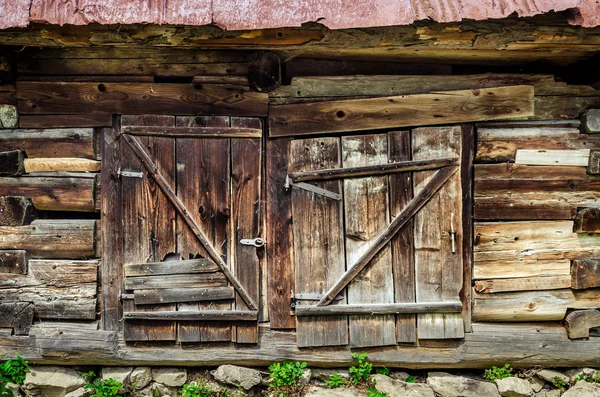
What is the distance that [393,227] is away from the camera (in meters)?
4.07

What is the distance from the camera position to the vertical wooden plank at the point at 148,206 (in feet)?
13.4

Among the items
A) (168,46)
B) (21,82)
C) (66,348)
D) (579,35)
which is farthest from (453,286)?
(21,82)

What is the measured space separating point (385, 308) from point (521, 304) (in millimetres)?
1117

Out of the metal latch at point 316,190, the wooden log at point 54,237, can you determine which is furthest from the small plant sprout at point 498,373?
the wooden log at point 54,237

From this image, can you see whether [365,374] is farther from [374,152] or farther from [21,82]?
[21,82]

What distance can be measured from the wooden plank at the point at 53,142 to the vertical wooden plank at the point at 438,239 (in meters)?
2.56

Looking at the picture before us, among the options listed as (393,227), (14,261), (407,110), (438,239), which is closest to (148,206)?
(14,261)

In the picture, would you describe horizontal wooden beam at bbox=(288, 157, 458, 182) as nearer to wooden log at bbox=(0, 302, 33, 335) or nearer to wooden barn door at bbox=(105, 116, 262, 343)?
wooden barn door at bbox=(105, 116, 262, 343)

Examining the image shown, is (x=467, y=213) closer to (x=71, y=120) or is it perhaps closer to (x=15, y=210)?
(x=71, y=120)

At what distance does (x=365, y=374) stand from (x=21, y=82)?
3570 millimetres

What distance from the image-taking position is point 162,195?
4.11 metres

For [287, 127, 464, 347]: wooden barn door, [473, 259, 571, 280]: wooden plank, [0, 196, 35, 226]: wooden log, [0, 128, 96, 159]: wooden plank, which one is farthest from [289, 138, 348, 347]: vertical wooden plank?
[0, 196, 35, 226]: wooden log

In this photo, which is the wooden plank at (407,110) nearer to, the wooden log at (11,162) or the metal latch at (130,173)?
the metal latch at (130,173)

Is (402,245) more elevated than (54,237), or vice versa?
(54,237)
